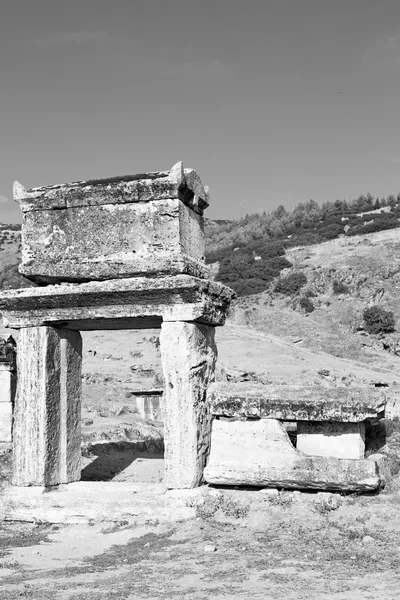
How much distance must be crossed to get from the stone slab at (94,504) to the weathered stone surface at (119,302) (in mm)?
1824

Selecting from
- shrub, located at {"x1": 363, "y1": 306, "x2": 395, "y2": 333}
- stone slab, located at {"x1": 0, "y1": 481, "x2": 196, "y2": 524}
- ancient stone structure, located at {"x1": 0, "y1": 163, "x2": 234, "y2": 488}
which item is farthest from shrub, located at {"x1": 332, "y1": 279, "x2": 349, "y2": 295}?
stone slab, located at {"x1": 0, "y1": 481, "x2": 196, "y2": 524}

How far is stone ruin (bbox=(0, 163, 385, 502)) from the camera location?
669cm

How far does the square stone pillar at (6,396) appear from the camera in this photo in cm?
1273

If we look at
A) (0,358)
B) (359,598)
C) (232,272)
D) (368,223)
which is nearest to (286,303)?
(232,272)

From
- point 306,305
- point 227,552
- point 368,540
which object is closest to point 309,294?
point 306,305

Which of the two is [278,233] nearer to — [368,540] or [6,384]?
[6,384]

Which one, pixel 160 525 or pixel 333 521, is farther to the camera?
pixel 160 525

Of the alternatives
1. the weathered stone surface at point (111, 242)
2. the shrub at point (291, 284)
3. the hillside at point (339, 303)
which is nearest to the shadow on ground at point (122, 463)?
the weathered stone surface at point (111, 242)

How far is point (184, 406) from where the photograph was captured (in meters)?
7.06

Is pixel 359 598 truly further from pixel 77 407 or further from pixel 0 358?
pixel 0 358

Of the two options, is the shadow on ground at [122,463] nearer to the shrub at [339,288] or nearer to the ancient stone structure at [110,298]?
the ancient stone structure at [110,298]

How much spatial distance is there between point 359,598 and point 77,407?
4.64 metres

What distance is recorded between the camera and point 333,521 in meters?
6.10

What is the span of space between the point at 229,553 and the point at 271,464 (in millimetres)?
1252
